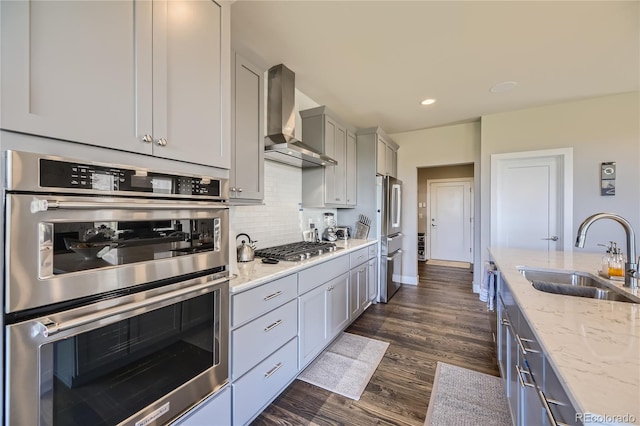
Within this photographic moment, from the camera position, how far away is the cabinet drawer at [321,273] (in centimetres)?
206

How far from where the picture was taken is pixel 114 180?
96 cm

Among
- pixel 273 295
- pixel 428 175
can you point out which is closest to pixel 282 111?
pixel 273 295

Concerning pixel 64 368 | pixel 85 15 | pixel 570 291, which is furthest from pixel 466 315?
pixel 85 15

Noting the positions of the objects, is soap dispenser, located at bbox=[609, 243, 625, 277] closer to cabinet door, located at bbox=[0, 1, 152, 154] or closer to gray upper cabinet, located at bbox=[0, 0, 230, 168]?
gray upper cabinet, located at bbox=[0, 0, 230, 168]

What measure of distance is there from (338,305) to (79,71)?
2.46 m

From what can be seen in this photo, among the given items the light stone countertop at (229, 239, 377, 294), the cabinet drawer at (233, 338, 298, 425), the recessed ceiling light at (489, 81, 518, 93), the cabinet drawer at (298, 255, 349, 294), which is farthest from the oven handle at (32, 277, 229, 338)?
the recessed ceiling light at (489, 81, 518, 93)

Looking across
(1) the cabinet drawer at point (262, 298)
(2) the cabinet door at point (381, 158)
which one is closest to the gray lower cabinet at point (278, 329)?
(1) the cabinet drawer at point (262, 298)

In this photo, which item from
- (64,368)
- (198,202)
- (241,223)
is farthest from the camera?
(241,223)

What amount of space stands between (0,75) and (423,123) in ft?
15.1

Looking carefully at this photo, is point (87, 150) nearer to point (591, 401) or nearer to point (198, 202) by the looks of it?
point (198, 202)

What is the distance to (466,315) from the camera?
3383 mm

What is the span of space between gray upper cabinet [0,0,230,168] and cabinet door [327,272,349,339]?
1.67m

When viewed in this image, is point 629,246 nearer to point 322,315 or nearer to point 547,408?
point 547,408

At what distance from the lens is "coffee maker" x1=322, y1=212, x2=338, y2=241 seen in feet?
11.7
